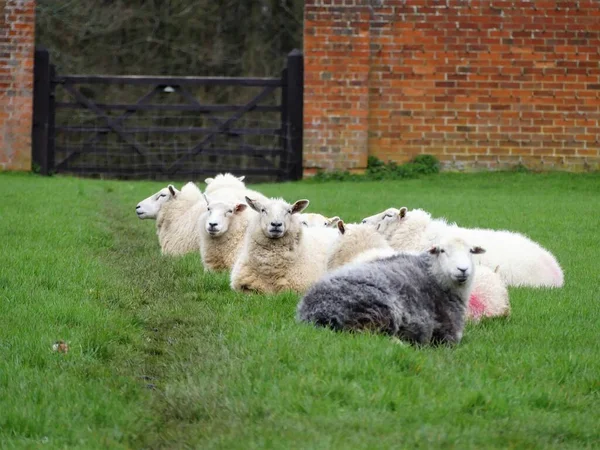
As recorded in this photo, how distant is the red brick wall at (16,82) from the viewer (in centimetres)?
1889

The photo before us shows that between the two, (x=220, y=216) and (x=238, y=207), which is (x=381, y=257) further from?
(x=238, y=207)

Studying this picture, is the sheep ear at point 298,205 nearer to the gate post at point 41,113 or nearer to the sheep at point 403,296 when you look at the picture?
the sheep at point 403,296

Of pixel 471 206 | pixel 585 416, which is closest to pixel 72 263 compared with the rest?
pixel 585 416

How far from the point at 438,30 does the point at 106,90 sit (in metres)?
16.2

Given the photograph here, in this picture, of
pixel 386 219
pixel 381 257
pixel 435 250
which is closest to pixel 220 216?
pixel 386 219

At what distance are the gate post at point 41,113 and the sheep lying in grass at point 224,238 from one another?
33.1 ft

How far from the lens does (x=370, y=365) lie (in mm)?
5223

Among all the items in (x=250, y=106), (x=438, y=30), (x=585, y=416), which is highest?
(x=438, y=30)

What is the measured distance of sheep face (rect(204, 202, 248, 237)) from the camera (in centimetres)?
951

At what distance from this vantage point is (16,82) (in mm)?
18953

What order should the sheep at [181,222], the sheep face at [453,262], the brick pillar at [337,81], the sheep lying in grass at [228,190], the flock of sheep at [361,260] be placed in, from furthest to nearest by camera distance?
1. the brick pillar at [337,81]
2. the sheep at [181,222]
3. the sheep lying in grass at [228,190]
4. the sheep face at [453,262]
5. the flock of sheep at [361,260]

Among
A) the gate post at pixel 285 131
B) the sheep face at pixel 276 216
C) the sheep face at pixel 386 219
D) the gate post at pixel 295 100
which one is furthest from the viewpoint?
the gate post at pixel 285 131

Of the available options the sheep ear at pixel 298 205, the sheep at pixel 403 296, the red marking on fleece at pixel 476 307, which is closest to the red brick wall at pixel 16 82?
the sheep ear at pixel 298 205

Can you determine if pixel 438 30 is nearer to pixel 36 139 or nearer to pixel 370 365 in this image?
pixel 36 139
